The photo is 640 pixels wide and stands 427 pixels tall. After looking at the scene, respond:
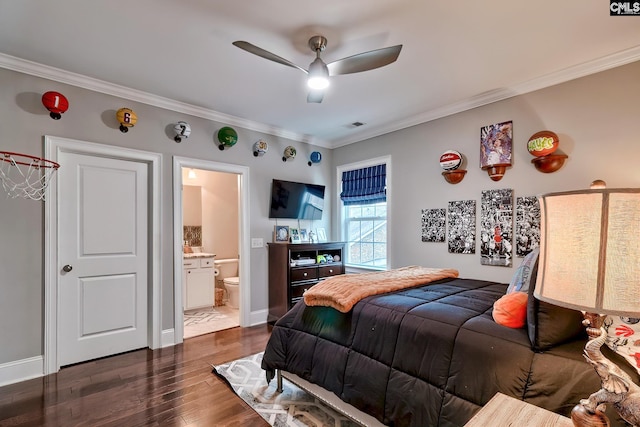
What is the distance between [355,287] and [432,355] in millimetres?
763

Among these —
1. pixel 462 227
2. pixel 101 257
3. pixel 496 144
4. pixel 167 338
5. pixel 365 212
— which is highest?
pixel 496 144

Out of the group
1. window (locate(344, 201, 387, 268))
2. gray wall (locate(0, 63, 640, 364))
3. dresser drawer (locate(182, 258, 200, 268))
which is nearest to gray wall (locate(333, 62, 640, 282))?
gray wall (locate(0, 63, 640, 364))

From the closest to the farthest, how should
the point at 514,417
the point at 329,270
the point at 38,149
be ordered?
the point at 514,417 < the point at 38,149 < the point at 329,270

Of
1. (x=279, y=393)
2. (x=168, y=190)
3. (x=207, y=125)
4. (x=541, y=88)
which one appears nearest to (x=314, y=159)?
(x=207, y=125)

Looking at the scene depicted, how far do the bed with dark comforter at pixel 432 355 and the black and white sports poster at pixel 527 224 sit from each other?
1010 millimetres

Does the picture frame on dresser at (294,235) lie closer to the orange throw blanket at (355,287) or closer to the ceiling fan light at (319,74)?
the orange throw blanket at (355,287)

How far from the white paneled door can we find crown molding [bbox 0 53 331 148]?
0.69 meters

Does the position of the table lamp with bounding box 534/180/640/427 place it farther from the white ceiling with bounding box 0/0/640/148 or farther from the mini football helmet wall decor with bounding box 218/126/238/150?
the mini football helmet wall decor with bounding box 218/126/238/150

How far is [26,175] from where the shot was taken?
110 inches

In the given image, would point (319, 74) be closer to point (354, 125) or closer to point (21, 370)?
point (354, 125)

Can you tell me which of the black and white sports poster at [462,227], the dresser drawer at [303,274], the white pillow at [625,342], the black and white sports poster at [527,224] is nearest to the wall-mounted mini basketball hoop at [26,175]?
the dresser drawer at [303,274]

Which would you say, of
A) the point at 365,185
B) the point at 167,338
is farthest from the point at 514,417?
the point at 365,185

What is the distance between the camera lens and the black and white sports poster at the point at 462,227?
3.49 meters

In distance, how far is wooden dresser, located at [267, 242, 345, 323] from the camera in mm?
4090
